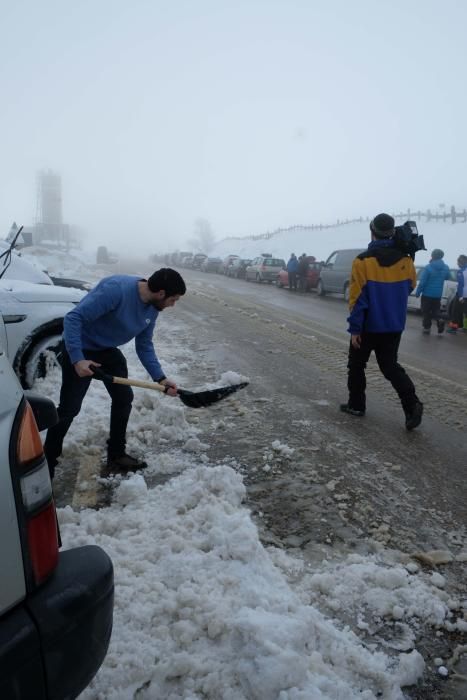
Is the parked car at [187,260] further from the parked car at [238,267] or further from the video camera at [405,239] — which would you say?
the video camera at [405,239]

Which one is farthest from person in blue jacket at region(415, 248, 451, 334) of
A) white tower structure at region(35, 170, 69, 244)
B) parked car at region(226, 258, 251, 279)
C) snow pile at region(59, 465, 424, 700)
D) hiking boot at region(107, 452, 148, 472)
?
white tower structure at region(35, 170, 69, 244)

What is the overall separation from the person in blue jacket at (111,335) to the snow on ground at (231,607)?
47 centimetres

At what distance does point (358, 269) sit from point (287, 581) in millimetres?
2912

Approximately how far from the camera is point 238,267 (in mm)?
30734

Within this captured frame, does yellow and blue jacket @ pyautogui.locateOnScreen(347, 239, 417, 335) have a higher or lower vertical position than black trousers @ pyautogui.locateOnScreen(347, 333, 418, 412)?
higher

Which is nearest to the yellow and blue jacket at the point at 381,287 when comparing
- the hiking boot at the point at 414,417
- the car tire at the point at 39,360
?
the hiking boot at the point at 414,417

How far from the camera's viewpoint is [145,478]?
3.44 metres

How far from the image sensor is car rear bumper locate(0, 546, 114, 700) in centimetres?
117

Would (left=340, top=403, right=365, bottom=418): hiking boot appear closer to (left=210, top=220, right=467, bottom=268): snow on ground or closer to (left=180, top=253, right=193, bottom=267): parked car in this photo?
(left=210, top=220, right=467, bottom=268): snow on ground

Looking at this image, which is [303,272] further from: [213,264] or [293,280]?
[213,264]

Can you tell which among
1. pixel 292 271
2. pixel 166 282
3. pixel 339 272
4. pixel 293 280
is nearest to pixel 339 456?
pixel 166 282

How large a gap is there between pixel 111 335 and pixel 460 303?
384 inches

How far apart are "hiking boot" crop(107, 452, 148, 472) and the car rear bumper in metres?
2.05

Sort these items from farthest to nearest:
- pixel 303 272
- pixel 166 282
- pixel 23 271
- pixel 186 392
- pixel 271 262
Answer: pixel 271 262 → pixel 303 272 → pixel 23 271 → pixel 186 392 → pixel 166 282
